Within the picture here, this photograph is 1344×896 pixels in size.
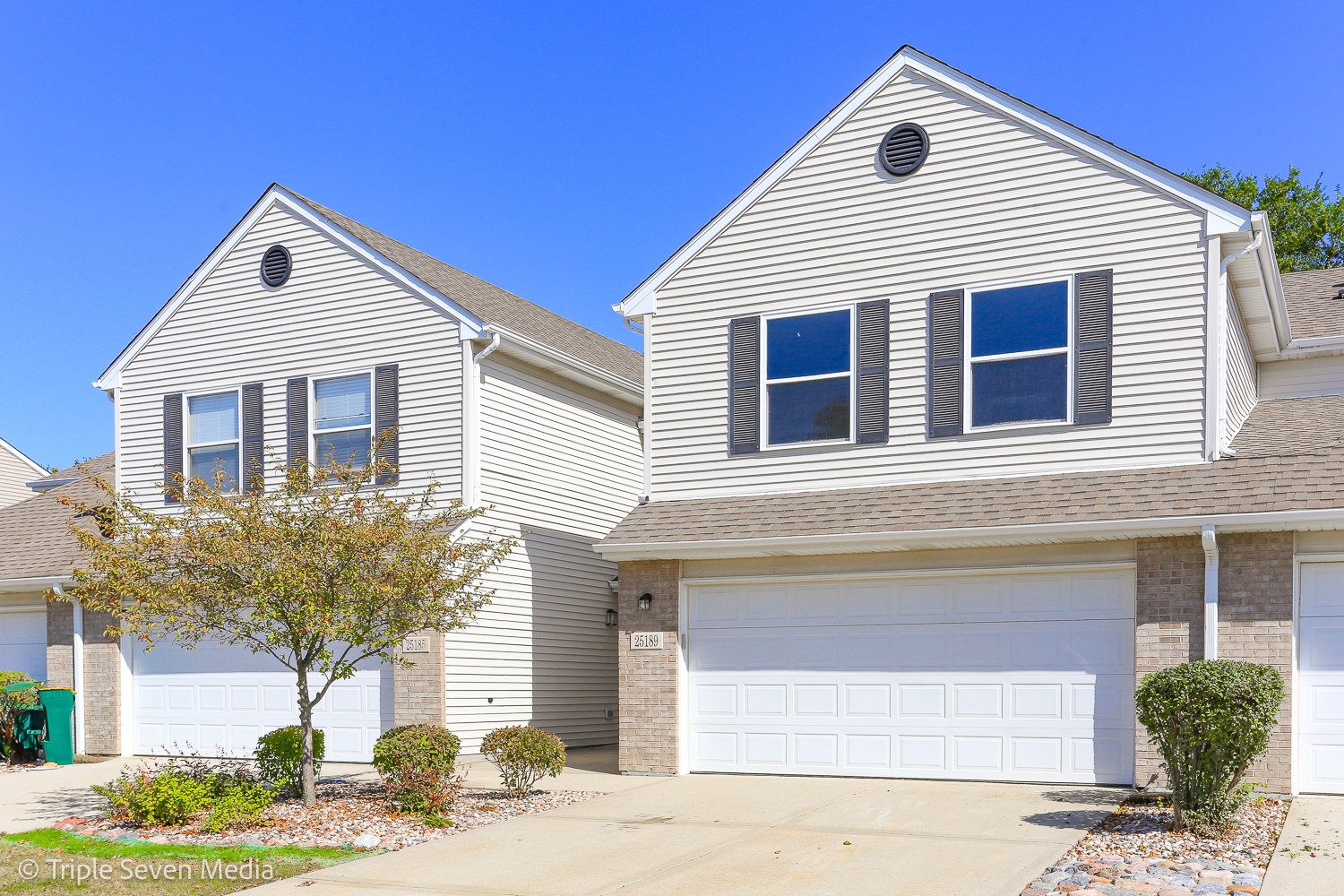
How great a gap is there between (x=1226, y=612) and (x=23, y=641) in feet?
54.6

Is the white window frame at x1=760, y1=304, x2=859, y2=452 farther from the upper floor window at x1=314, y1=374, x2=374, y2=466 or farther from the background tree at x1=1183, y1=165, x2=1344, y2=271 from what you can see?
the background tree at x1=1183, y1=165, x2=1344, y2=271

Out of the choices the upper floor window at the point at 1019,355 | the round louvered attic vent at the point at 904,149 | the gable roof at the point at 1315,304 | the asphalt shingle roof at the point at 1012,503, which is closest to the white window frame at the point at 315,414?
the asphalt shingle roof at the point at 1012,503

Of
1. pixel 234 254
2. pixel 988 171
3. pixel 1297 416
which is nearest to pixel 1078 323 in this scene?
pixel 988 171

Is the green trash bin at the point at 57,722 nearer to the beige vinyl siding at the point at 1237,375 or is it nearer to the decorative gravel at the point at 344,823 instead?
the decorative gravel at the point at 344,823

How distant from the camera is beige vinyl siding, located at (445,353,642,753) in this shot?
1593 cm

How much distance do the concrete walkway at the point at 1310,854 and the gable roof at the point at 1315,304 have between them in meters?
7.35

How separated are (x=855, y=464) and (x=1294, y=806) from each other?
5.45 meters

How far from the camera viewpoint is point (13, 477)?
2980 centimetres

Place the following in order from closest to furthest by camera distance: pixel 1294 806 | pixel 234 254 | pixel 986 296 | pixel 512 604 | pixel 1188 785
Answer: pixel 1188 785 < pixel 1294 806 < pixel 986 296 < pixel 512 604 < pixel 234 254

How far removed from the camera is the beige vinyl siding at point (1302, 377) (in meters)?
15.6

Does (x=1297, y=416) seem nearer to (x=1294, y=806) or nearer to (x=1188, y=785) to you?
(x=1294, y=806)

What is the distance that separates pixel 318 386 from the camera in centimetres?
1691

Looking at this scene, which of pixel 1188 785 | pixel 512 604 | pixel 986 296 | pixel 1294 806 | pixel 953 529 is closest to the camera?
pixel 1188 785

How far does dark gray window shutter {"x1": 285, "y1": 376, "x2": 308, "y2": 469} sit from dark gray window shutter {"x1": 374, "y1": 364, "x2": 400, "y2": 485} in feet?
3.84
